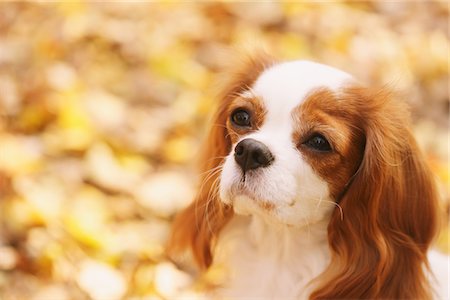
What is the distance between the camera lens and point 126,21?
3.69 m

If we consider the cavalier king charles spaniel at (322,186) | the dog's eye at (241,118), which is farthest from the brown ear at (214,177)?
the dog's eye at (241,118)

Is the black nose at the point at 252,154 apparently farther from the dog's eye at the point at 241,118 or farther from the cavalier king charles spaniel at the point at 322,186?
the dog's eye at the point at 241,118

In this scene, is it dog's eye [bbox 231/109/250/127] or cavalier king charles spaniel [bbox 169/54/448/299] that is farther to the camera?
dog's eye [bbox 231/109/250/127]

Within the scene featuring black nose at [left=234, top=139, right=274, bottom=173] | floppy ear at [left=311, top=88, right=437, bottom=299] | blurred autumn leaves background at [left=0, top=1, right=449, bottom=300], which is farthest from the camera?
blurred autumn leaves background at [left=0, top=1, right=449, bottom=300]

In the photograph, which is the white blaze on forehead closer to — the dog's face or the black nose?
the dog's face

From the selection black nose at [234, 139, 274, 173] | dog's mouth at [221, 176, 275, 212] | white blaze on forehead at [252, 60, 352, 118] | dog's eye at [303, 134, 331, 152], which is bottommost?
dog's mouth at [221, 176, 275, 212]

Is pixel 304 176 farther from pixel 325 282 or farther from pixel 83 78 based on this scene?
pixel 83 78

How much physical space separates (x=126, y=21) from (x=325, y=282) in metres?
2.27

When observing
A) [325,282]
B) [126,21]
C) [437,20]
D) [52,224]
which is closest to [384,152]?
[325,282]

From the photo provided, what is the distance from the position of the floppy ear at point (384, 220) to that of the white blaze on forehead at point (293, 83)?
0.06 metres

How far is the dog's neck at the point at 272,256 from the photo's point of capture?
1797mm

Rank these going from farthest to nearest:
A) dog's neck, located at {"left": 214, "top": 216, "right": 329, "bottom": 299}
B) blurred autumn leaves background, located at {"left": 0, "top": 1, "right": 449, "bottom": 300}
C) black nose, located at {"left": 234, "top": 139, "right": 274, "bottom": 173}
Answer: blurred autumn leaves background, located at {"left": 0, "top": 1, "right": 449, "bottom": 300} < dog's neck, located at {"left": 214, "top": 216, "right": 329, "bottom": 299} < black nose, located at {"left": 234, "top": 139, "right": 274, "bottom": 173}

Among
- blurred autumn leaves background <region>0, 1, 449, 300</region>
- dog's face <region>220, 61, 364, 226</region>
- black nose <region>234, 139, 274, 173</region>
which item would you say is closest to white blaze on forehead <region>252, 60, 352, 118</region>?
dog's face <region>220, 61, 364, 226</region>

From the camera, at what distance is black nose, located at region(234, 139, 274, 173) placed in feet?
5.11
